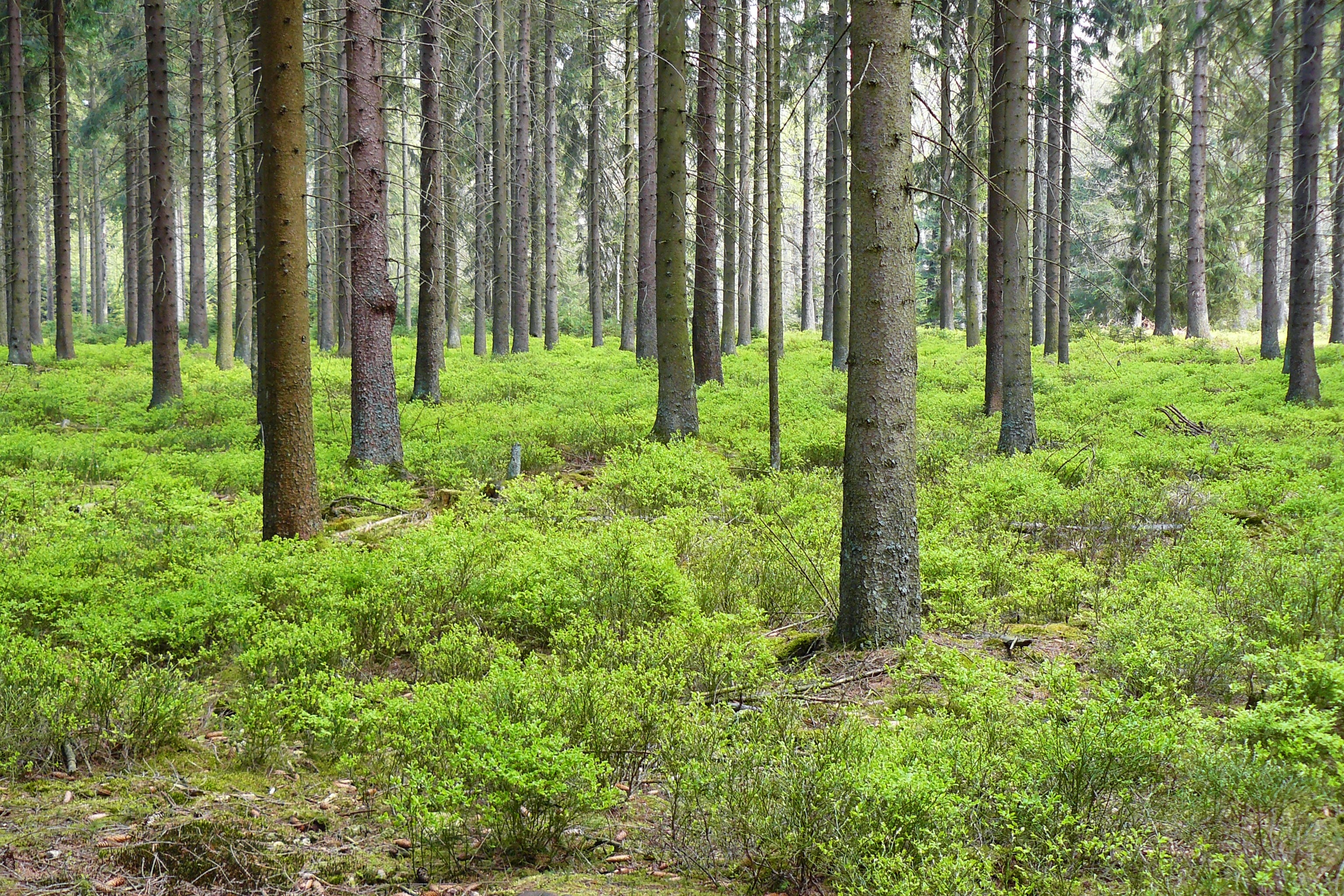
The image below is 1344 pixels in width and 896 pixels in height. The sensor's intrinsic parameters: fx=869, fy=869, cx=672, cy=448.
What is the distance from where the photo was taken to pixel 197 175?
21172 millimetres

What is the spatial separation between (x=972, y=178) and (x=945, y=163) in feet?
13.4

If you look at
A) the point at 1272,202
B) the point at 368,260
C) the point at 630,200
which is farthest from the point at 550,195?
the point at 1272,202

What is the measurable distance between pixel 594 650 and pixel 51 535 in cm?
483

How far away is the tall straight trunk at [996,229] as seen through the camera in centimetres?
1176

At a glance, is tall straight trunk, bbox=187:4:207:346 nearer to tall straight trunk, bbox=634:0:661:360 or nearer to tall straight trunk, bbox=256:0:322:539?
tall straight trunk, bbox=634:0:661:360

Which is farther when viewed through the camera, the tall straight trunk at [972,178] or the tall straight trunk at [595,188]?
the tall straight trunk at [595,188]

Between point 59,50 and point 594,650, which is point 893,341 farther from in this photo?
point 59,50

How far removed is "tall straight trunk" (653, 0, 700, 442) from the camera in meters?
11.3

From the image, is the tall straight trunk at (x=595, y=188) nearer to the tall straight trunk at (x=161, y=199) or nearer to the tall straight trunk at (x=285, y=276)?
the tall straight trunk at (x=161, y=199)

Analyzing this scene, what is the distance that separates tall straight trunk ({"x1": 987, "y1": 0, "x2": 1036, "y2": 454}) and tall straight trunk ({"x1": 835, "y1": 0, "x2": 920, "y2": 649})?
6.62m

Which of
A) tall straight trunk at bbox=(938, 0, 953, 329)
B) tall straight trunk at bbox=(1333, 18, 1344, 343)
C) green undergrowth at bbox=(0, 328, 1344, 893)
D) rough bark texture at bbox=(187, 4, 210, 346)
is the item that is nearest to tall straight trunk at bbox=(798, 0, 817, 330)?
tall straight trunk at bbox=(938, 0, 953, 329)

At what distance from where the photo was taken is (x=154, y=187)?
15.9 m

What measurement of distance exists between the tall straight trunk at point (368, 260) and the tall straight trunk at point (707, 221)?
5421 millimetres

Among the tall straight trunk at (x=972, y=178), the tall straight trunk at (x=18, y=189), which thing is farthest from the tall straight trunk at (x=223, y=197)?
the tall straight trunk at (x=972, y=178)
